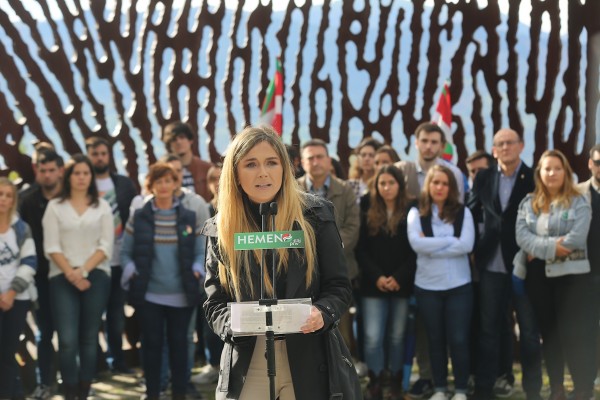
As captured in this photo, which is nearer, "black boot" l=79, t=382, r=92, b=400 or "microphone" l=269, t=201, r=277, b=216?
"microphone" l=269, t=201, r=277, b=216

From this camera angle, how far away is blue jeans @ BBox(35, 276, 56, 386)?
19.4 ft

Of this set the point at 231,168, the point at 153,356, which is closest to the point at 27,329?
the point at 153,356

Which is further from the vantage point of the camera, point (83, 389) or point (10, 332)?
point (83, 389)

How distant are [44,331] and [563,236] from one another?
3.44m

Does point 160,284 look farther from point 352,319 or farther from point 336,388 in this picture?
point 336,388

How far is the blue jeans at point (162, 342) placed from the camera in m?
5.66

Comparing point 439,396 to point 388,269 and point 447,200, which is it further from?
point 447,200

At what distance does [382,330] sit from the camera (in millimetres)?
5875

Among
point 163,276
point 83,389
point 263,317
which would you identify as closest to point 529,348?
point 163,276

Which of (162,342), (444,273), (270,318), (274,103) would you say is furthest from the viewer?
(274,103)

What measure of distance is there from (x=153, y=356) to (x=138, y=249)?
2.27 ft

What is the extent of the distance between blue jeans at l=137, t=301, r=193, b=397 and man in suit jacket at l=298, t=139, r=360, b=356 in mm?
1145

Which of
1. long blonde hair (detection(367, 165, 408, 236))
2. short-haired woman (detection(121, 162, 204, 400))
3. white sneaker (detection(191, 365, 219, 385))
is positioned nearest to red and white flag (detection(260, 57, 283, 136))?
long blonde hair (detection(367, 165, 408, 236))

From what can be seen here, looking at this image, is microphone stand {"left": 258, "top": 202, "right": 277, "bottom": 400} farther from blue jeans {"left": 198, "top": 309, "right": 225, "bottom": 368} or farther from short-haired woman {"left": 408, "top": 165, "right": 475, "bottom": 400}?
blue jeans {"left": 198, "top": 309, "right": 225, "bottom": 368}
